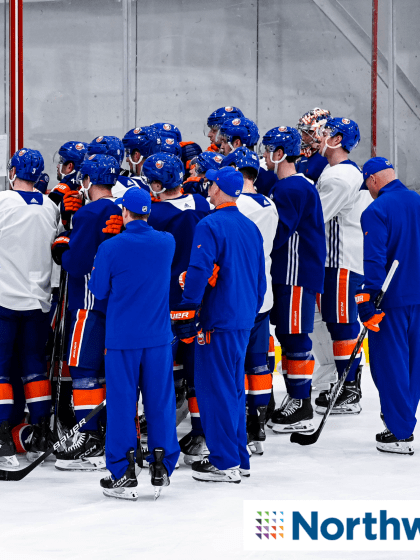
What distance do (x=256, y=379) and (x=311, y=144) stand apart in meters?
1.62

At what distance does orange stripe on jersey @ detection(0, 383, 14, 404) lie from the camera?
12.0ft

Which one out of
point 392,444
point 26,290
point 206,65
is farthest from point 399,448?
point 206,65

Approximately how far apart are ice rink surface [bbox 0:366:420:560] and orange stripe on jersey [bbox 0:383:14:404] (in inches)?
12.5

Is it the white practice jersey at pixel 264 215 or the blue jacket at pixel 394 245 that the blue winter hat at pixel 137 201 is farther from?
the blue jacket at pixel 394 245

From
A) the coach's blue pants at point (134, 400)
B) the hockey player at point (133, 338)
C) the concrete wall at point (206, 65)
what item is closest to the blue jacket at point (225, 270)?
the hockey player at point (133, 338)

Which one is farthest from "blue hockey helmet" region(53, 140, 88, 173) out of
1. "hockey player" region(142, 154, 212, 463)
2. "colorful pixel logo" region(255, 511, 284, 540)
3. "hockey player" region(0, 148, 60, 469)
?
"colorful pixel logo" region(255, 511, 284, 540)

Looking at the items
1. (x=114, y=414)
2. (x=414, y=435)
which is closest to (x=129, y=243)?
(x=114, y=414)

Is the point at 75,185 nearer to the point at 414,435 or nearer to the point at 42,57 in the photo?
the point at 414,435

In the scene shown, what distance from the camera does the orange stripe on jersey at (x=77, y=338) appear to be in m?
3.55

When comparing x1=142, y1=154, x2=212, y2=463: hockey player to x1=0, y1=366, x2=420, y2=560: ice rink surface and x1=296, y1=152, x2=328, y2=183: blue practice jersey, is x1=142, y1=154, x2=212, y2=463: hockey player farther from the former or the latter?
x1=296, y1=152, x2=328, y2=183: blue practice jersey

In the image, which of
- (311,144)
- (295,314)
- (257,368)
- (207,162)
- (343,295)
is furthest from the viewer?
(311,144)

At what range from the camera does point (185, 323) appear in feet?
10.7

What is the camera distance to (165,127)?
435 cm

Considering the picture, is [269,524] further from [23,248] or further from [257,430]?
[23,248]
